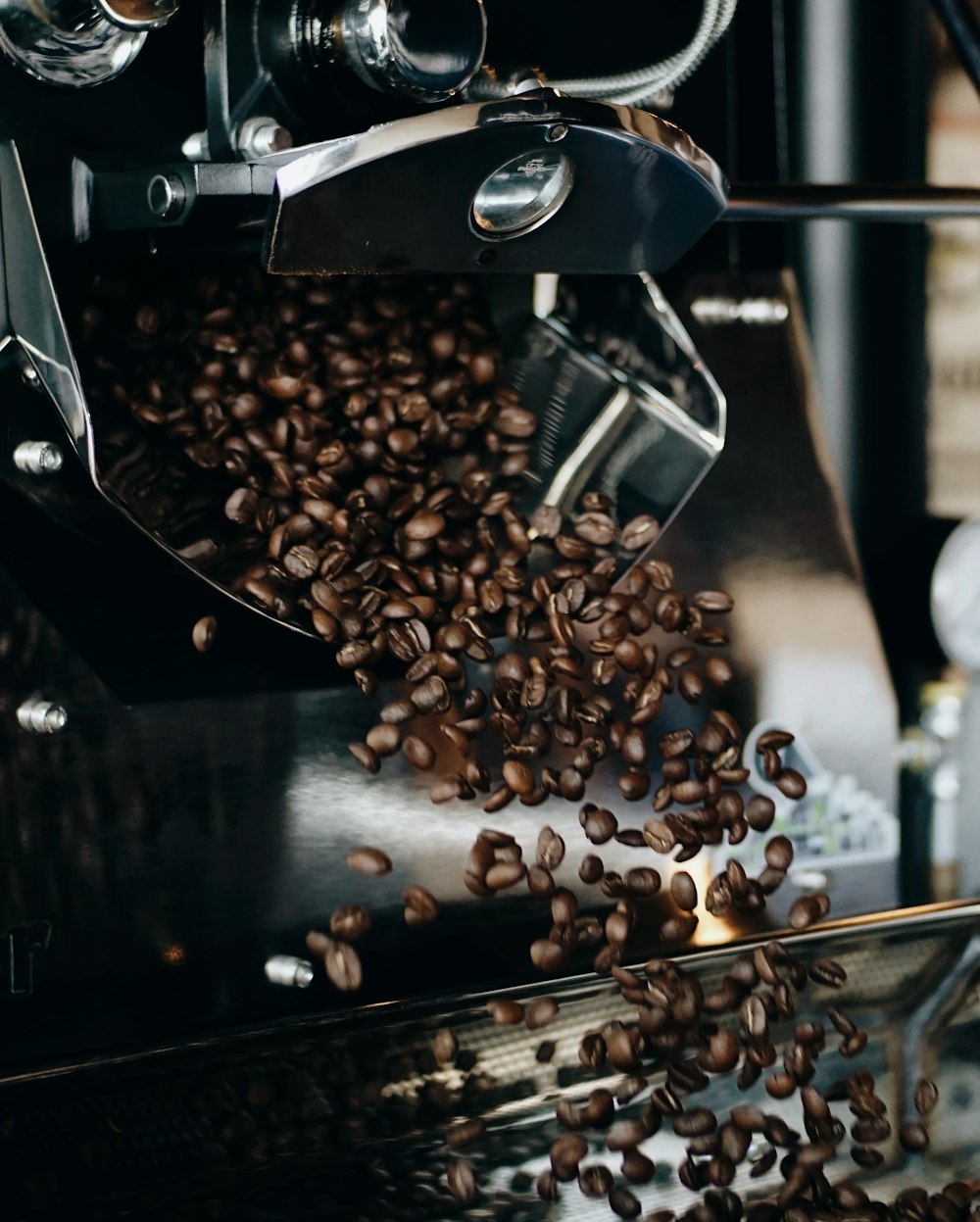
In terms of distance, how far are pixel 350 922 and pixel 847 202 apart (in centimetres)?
66

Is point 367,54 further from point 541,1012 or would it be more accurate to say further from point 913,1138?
point 913,1138

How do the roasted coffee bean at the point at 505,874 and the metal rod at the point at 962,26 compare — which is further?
the metal rod at the point at 962,26

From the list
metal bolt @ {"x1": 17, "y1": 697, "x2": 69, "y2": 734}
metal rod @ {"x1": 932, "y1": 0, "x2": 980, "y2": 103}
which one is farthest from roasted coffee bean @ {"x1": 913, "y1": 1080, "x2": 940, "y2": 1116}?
metal rod @ {"x1": 932, "y1": 0, "x2": 980, "y2": 103}

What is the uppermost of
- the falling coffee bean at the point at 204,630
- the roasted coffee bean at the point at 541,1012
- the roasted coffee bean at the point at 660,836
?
the falling coffee bean at the point at 204,630

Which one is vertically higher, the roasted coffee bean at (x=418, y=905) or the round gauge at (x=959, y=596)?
the round gauge at (x=959, y=596)

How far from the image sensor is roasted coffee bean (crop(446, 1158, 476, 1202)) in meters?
0.79

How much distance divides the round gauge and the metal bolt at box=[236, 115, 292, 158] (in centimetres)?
71

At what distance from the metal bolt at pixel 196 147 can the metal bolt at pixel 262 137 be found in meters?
0.04

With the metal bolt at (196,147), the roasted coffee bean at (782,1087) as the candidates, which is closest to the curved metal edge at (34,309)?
the metal bolt at (196,147)

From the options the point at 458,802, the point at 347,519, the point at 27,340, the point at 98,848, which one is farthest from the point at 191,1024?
the point at 27,340

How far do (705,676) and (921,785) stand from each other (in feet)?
0.92

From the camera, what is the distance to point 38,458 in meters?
0.86

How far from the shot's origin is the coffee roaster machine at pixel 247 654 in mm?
811

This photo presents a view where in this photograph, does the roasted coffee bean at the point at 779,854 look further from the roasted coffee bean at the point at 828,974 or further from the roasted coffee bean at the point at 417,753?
the roasted coffee bean at the point at 417,753
